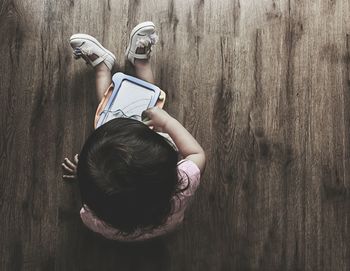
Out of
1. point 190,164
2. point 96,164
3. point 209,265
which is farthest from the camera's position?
point 209,265

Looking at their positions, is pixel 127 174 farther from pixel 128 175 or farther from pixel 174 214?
pixel 174 214

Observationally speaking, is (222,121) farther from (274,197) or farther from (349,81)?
(349,81)

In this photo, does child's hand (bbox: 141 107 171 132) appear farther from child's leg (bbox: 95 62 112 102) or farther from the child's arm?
child's leg (bbox: 95 62 112 102)

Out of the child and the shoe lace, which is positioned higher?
the shoe lace

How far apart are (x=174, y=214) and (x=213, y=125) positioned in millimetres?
305

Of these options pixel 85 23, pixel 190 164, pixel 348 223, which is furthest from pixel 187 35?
pixel 348 223

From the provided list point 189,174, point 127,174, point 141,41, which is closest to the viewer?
point 127,174

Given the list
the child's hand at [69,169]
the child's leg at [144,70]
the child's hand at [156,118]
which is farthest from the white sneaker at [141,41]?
the child's hand at [69,169]

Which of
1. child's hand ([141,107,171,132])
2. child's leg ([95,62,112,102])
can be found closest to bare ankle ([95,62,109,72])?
child's leg ([95,62,112,102])

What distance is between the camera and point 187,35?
1.19 meters

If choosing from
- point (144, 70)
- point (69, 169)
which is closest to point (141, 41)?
point (144, 70)

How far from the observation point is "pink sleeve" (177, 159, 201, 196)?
3.08ft

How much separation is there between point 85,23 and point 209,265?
72cm

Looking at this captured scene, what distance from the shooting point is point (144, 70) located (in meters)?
1.16
